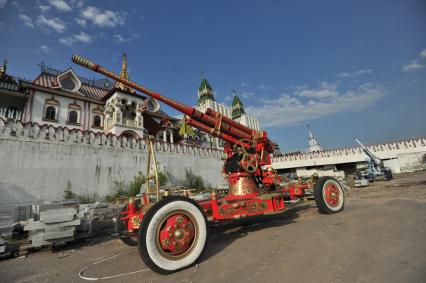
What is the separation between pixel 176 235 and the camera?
9.55 feet

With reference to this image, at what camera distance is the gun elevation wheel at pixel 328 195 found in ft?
18.4

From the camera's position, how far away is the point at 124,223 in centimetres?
465

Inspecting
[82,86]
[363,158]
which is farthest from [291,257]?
[363,158]

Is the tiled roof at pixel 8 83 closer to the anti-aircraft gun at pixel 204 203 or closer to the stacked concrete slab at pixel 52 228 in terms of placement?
the stacked concrete slab at pixel 52 228

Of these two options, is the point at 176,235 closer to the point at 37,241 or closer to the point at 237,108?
the point at 37,241

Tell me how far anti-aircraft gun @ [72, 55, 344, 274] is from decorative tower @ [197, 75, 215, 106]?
6934 centimetres

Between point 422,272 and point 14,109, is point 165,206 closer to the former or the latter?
point 422,272

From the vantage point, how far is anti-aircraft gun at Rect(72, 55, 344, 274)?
2.79m

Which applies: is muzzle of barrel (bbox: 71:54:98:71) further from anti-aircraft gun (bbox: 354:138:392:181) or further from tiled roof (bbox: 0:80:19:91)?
anti-aircraft gun (bbox: 354:138:392:181)

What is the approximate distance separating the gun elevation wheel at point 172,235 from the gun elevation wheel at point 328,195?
3.86 meters

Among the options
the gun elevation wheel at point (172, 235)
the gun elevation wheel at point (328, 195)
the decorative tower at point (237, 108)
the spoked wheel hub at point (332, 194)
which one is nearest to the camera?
the gun elevation wheel at point (172, 235)

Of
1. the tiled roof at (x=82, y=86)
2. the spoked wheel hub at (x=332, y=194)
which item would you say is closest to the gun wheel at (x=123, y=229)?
the spoked wheel hub at (x=332, y=194)

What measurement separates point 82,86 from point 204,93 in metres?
52.9

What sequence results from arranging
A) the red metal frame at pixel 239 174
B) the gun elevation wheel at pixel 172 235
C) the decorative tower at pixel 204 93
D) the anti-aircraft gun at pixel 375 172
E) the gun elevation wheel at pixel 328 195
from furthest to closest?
the decorative tower at pixel 204 93 < the anti-aircraft gun at pixel 375 172 < the gun elevation wheel at pixel 328 195 < the red metal frame at pixel 239 174 < the gun elevation wheel at pixel 172 235
